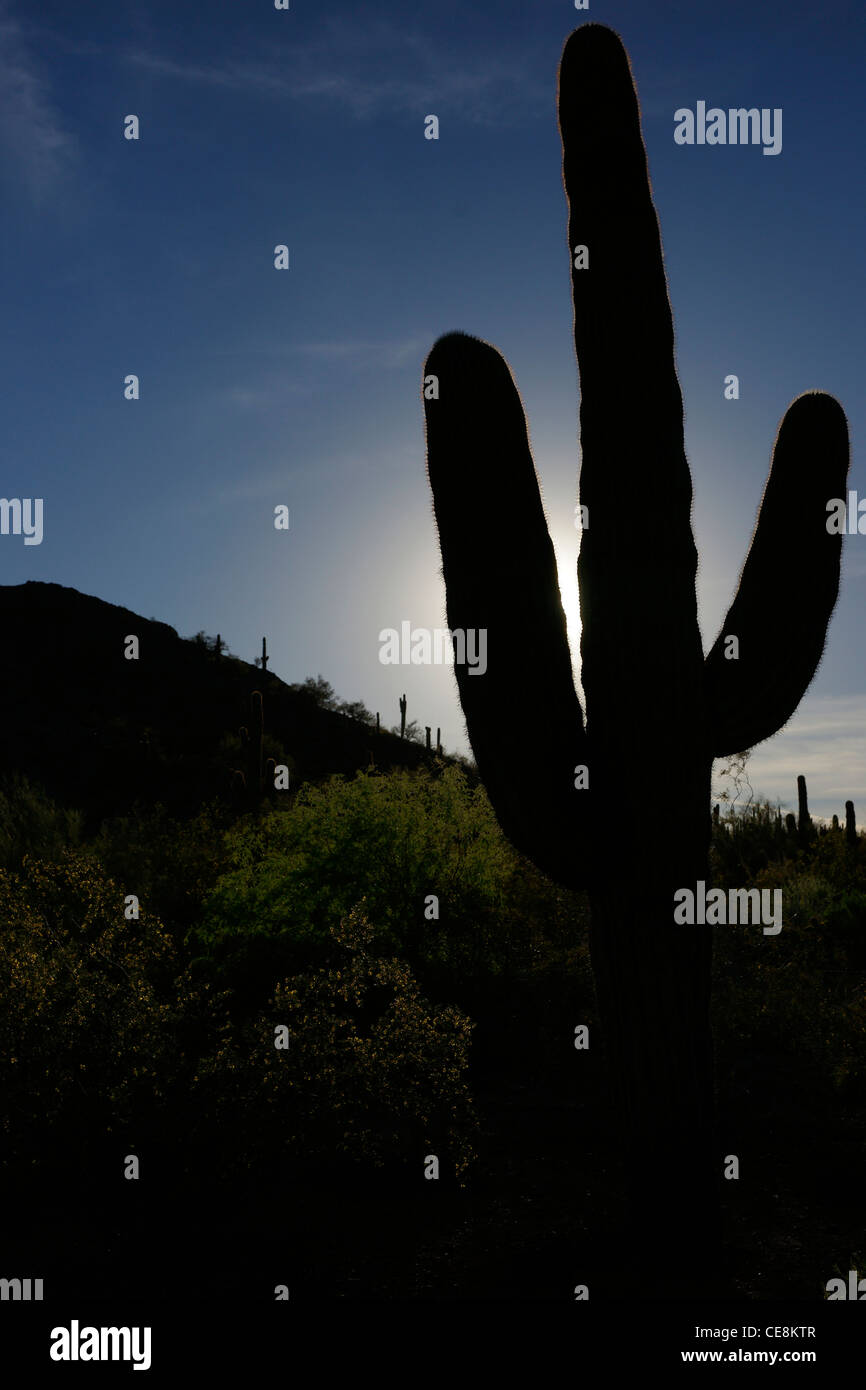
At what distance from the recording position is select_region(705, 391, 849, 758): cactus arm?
5.64 meters

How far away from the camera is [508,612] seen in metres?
4.84

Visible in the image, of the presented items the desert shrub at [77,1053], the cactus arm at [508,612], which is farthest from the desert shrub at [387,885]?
the cactus arm at [508,612]

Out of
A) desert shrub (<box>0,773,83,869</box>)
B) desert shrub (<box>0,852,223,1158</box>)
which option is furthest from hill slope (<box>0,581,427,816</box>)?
desert shrub (<box>0,852,223,1158</box>)

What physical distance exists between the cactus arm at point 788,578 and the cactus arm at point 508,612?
4.02 feet

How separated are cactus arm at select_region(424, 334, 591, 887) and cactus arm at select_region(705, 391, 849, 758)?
4.02ft

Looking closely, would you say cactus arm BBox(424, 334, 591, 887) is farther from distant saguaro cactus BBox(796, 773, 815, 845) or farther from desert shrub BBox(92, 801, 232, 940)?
distant saguaro cactus BBox(796, 773, 815, 845)

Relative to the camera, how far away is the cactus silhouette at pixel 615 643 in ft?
16.0

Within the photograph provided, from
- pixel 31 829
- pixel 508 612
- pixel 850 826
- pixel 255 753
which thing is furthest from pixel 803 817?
pixel 508 612

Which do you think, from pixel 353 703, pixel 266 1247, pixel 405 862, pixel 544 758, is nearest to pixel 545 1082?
pixel 405 862

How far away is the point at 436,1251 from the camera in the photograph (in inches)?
214

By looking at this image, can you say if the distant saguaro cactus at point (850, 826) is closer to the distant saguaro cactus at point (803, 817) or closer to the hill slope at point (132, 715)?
the distant saguaro cactus at point (803, 817)

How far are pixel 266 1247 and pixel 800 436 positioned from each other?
590cm

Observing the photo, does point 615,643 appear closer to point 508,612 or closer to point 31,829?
point 508,612
